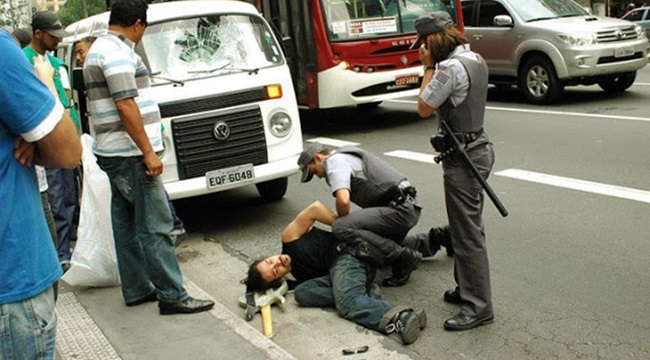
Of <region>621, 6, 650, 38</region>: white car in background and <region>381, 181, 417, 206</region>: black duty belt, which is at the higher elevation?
<region>621, 6, 650, 38</region>: white car in background

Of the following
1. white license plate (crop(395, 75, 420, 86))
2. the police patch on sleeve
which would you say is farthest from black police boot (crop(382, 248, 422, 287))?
white license plate (crop(395, 75, 420, 86))

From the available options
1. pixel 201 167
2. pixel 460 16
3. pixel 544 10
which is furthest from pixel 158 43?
pixel 544 10

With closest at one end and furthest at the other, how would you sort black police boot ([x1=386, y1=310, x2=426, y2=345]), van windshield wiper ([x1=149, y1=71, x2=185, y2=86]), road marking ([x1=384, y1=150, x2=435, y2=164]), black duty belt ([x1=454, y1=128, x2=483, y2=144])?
black police boot ([x1=386, y1=310, x2=426, y2=345]) < black duty belt ([x1=454, y1=128, x2=483, y2=144]) < van windshield wiper ([x1=149, y1=71, x2=185, y2=86]) < road marking ([x1=384, y1=150, x2=435, y2=164])

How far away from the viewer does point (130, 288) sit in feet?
16.3

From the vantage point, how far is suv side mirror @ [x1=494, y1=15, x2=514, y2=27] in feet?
43.4

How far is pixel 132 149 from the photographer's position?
4.56 m

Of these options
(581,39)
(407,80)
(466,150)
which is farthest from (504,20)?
(466,150)

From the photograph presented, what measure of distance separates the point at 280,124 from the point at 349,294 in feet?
8.23

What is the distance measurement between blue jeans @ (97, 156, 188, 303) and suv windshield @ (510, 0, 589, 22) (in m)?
10.1

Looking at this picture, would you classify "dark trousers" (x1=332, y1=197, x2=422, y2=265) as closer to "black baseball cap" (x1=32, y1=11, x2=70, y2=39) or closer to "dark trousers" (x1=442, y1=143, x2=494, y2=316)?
"dark trousers" (x1=442, y1=143, x2=494, y2=316)

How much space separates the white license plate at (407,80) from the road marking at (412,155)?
6.65 feet

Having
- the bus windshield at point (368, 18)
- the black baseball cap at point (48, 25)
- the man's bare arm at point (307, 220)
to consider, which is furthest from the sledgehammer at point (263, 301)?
the bus windshield at point (368, 18)

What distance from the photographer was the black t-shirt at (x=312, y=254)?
5.12 metres

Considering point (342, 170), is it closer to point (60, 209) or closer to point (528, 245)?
point (528, 245)
